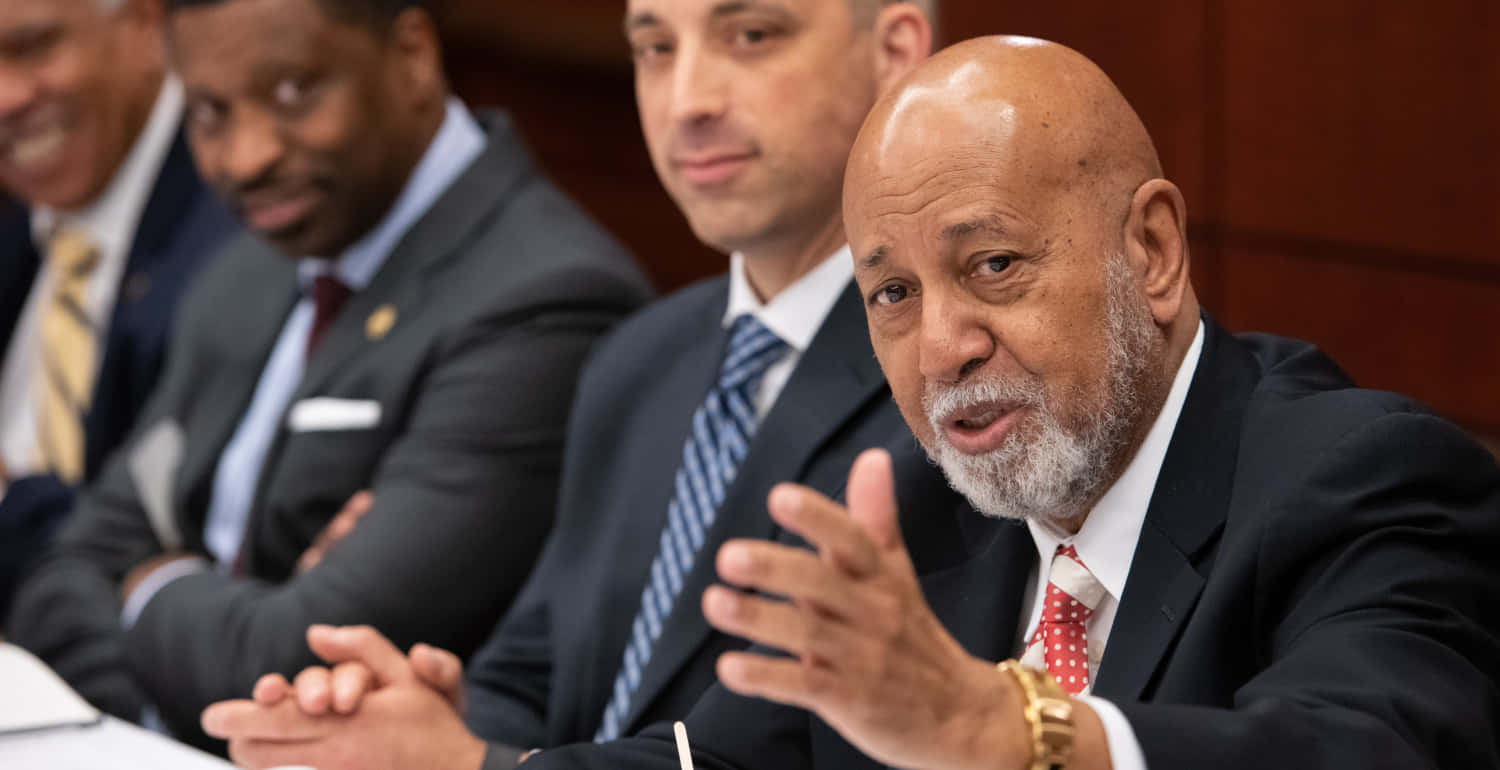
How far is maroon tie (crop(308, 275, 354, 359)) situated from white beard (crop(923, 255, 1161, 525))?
153cm

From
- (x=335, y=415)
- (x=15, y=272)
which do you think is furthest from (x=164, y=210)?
(x=335, y=415)

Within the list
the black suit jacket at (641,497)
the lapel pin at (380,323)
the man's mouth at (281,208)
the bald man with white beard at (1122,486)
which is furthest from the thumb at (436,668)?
the man's mouth at (281,208)

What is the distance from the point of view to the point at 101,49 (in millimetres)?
3361

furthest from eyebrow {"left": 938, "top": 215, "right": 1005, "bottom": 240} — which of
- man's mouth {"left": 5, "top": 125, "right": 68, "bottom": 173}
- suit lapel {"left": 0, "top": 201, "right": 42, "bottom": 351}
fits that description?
suit lapel {"left": 0, "top": 201, "right": 42, "bottom": 351}

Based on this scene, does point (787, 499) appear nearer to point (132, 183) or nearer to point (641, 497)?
point (641, 497)

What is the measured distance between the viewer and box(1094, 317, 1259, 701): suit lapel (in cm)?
129

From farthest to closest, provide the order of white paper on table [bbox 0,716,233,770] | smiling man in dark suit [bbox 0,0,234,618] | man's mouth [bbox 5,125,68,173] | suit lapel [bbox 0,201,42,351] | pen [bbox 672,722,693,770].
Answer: suit lapel [bbox 0,201,42,351] → man's mouth [bbox 5,125,68,173] → smiling man in dark suit [bbox 0,0,234,618] → white paper on table [bbox 0,716,233,770] → pen [bbox 672,722,693,770]

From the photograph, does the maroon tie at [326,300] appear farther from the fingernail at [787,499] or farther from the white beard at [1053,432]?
the fingernail at [787,499]

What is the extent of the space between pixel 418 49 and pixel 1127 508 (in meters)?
1.67

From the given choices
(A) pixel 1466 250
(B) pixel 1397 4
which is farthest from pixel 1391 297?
(B) pixel 1397 4

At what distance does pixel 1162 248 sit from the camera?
1.35 m

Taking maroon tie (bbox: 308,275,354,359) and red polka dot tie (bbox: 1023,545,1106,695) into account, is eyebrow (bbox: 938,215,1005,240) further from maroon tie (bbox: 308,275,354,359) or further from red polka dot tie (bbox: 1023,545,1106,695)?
maroon tie (bbox: 308,275,354,359)

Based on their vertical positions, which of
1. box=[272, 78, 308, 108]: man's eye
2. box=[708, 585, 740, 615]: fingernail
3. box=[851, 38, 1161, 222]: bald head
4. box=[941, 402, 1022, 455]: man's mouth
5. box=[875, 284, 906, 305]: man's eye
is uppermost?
box=[851, 38, 1161, 222]: bald head

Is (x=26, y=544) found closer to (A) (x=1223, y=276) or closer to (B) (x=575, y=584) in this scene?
(B) (x=575, y=584)
